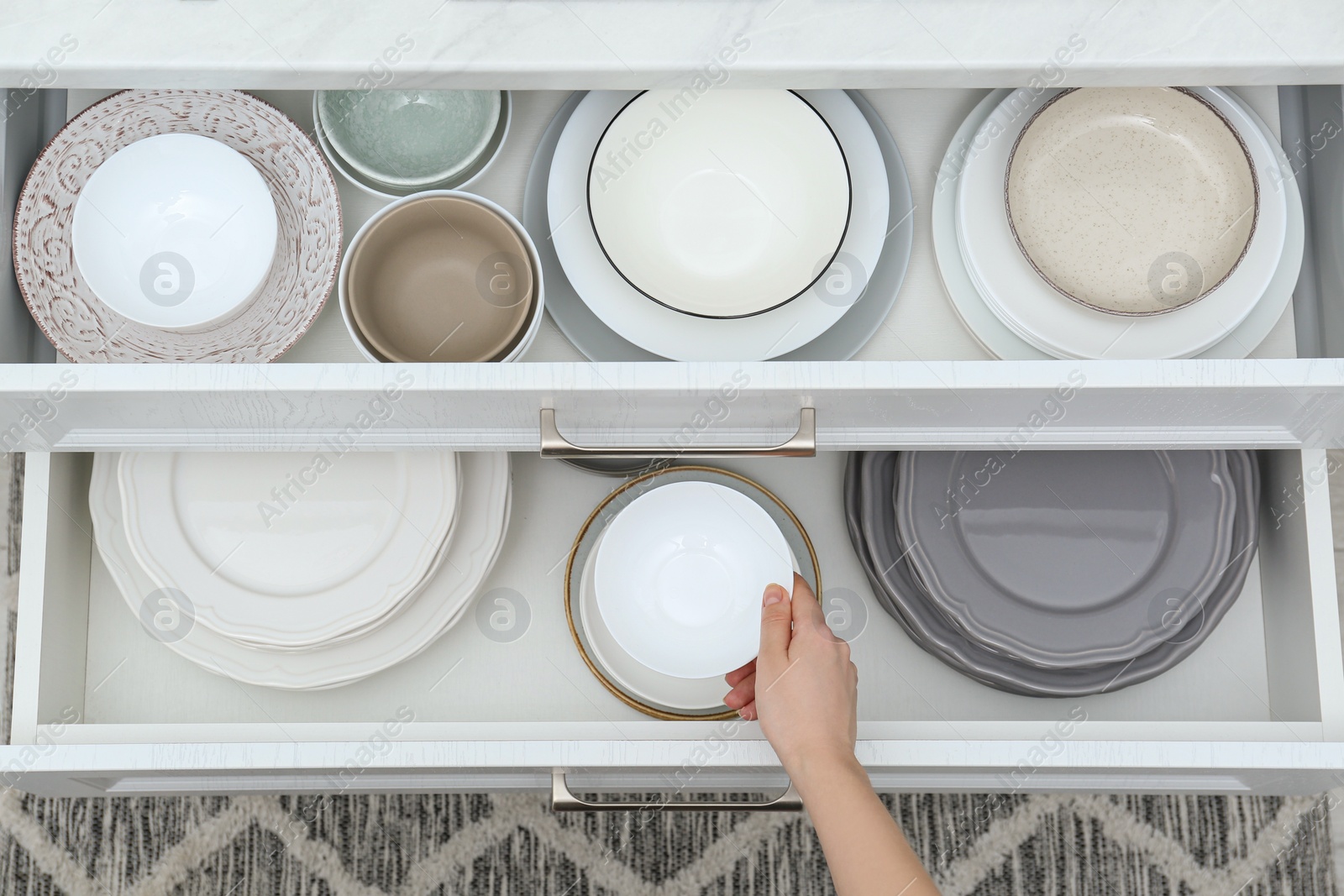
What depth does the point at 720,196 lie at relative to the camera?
2.20ft

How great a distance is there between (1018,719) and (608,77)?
1.88 feet

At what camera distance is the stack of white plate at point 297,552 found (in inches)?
27.1

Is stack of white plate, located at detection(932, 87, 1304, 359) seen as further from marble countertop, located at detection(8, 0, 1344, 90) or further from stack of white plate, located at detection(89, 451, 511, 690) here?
stack of white plate, located at detection(89, 451, 511, 690)

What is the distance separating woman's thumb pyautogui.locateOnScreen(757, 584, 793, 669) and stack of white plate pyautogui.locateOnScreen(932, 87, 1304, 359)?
0.81 ft

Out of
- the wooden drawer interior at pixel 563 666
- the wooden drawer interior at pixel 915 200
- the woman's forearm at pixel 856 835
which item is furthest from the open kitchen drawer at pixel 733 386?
the woman's forearm at pixel 856 835

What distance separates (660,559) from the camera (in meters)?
0.70

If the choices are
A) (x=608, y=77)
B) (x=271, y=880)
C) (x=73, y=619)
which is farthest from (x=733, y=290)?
(x=271, y=880)

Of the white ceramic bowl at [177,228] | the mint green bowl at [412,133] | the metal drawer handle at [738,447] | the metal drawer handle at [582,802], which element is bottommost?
the metal drawer handle at [582,802]

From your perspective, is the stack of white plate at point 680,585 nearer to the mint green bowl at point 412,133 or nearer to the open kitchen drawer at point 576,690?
the open kitchen drawer at point 576,690

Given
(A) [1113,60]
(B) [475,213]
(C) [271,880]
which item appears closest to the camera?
(A) [1113,60]

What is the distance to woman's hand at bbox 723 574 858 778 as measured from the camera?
0.57 meters

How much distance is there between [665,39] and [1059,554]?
1.62ft

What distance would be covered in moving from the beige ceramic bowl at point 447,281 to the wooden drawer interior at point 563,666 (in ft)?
0.47

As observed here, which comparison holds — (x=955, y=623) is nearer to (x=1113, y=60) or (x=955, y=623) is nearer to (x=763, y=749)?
(x=763, y=749)
